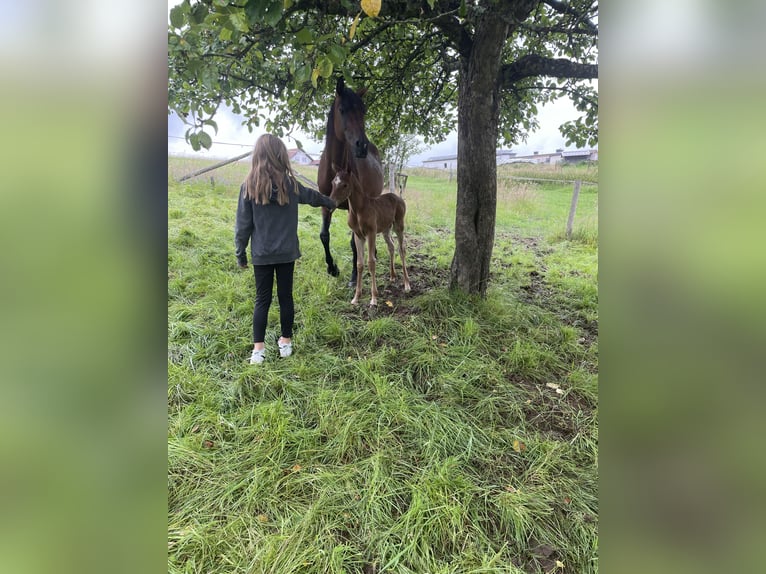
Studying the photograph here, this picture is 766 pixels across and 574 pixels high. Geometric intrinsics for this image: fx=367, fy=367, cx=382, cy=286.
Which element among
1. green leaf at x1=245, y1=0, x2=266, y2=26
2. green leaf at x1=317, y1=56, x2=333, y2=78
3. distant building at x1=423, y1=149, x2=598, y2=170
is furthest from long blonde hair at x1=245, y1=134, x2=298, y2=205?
distant building at x1=423, y1=149, x2=598, y2=170

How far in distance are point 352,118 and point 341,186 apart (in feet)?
2.16

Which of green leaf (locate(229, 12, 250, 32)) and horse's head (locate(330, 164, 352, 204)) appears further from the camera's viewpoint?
horse's head (locate(330, 164, 352, 204))

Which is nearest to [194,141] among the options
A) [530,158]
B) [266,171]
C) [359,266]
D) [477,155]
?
[266,171]

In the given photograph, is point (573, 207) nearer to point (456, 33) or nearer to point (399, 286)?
point (399, 286)

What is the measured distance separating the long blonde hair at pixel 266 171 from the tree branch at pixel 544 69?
2614 millimetres

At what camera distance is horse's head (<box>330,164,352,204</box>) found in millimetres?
3680

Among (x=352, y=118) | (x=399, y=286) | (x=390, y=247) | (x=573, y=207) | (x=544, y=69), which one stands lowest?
(x=399, y=286)

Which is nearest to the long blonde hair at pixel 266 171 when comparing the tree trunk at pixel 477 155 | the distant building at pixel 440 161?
the tree trunk at pixel 477 155

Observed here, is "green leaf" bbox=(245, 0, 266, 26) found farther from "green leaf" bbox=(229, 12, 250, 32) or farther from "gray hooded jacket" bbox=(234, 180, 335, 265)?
"gray hooded jacket" bbox=(234, 180, 335, 265)

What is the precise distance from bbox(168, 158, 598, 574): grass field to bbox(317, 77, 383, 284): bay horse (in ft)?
4.42

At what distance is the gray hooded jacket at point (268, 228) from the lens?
3.04 metres

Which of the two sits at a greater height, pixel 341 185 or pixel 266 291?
pixel 341 185

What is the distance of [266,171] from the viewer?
2955 millimetres
